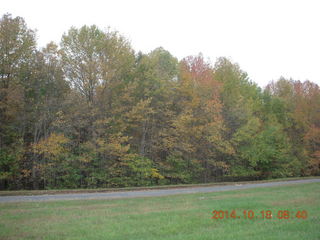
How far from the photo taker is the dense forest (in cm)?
2166

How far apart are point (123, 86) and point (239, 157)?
1566 centimetres

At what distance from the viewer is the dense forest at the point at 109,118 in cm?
2166

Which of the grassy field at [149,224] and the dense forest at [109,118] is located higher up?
the dense forest at [109,118]

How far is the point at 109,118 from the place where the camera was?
2281 centimetres
